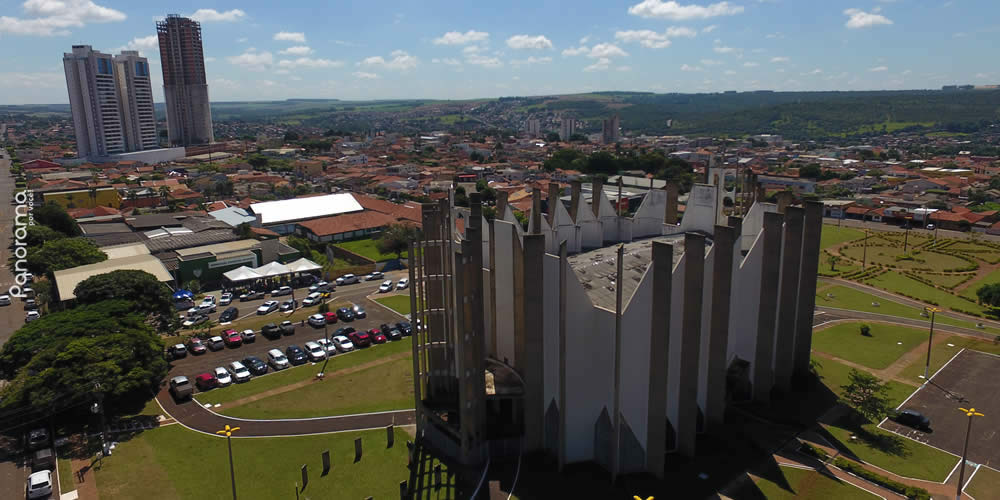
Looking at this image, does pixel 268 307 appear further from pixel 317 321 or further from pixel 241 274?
pixel 241 274

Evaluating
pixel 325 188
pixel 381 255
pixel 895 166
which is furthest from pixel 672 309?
pixel 895 166

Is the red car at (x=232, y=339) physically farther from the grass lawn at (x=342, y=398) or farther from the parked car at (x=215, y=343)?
the grass lawn at (x=342, y=398)

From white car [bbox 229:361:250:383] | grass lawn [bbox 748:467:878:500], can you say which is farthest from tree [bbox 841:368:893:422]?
white car [bbox 229:361:250:383]

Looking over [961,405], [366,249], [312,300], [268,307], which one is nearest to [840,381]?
[961,405]

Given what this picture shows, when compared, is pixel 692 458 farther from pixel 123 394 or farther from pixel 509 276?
pixel 123 394

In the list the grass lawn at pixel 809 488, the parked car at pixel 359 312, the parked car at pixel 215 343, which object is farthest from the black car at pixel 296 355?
the grass lawn at pixel 809 488

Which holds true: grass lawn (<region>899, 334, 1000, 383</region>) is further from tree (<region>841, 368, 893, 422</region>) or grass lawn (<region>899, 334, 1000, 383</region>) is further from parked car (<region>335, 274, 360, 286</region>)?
parked car (<region>335, 274, 360, 286</region>)
